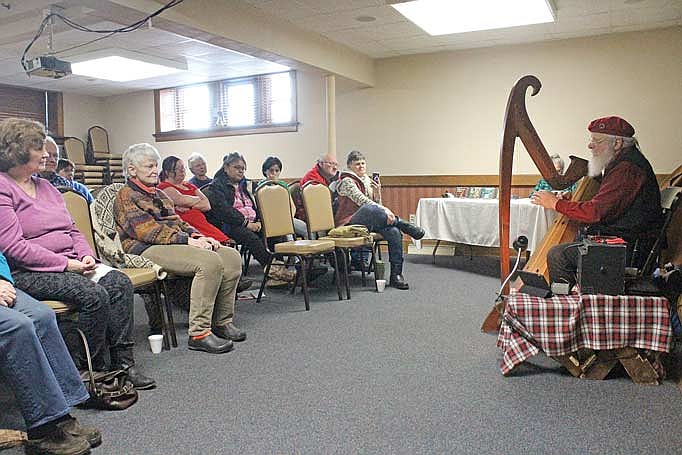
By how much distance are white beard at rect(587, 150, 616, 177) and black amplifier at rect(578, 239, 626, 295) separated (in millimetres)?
737

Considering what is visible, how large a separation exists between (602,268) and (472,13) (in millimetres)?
3447

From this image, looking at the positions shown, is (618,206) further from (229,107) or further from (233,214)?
(229,107)

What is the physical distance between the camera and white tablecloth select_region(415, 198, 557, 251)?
4.80 m

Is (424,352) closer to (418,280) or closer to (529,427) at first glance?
(529,427)

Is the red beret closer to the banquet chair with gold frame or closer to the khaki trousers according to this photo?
the banquet chair with gold frame

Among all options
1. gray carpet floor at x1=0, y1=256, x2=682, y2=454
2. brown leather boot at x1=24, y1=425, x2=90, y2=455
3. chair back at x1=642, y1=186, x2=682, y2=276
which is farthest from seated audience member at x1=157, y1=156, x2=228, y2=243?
chair back at x1=642, y1=186, x2=682, y2=276

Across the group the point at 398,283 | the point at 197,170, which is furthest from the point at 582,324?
the point at 197,170

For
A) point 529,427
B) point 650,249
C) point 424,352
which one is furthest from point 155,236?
point 650,249

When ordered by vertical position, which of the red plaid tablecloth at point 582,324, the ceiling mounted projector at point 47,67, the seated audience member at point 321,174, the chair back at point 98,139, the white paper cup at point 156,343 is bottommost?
the white paper cup at point 156,343

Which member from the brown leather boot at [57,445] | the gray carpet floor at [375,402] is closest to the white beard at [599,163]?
the gray carpet floor at [375,402]

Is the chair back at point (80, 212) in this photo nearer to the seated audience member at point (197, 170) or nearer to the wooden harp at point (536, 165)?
the wooden harp at point (536, 165)

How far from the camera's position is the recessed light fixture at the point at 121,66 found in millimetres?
6805

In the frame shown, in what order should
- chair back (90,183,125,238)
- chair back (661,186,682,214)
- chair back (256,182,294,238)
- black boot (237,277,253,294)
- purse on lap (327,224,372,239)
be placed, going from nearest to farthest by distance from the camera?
chair back (90,183,125,238)
chair back (661,186,682,214)
chair back (256,182,294,238)
black boot (237,277,253,294)
purse on lap (327,224,372,239)

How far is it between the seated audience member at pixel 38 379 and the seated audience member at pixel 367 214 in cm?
312
